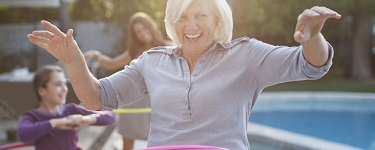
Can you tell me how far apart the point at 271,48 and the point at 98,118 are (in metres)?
1.74

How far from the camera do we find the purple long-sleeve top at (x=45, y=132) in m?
3.46

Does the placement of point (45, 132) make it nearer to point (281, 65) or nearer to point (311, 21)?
point (281, 65)

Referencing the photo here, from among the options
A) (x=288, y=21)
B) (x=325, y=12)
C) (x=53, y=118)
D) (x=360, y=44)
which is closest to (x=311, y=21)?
(x=325, y=12)

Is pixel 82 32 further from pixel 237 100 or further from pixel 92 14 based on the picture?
pixel 237 100

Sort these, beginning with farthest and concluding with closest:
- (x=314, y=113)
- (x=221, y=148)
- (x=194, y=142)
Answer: (x=314, y=113) < (x=194, y=142) < (x=221, y=148)

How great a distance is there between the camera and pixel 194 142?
7.36 feet

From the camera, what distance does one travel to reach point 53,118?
3.69 meters

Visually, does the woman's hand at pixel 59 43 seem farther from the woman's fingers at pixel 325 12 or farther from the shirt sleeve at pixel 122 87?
the woman's fingers at pixel 325 12

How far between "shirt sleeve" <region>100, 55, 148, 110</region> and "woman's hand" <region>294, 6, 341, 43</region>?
769 mm

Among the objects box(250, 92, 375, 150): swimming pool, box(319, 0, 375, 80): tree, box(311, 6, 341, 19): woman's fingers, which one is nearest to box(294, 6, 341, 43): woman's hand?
box(311, 6, 341, 19): woman's fingers

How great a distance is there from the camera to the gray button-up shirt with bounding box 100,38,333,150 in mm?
Result: 2197

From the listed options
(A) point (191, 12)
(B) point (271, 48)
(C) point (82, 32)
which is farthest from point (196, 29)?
(C) point (82, 32)

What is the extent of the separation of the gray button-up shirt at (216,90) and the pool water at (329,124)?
24.2ft

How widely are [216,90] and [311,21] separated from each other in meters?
0.47
